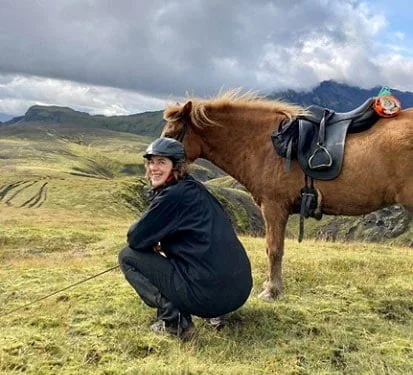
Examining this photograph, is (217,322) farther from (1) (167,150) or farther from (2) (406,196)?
(2) (406,196)

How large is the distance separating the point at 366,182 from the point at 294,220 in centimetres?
13556

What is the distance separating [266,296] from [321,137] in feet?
9.01

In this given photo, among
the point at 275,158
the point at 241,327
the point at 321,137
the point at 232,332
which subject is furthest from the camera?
the point at 275,158

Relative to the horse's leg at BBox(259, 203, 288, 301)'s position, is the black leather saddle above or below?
above

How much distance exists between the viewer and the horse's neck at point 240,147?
8.24m

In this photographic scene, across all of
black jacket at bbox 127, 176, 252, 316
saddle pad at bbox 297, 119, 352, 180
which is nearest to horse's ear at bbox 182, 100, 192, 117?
saddle pad at bbox 297, 119, 352, 180

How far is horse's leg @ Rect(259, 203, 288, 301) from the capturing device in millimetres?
7945

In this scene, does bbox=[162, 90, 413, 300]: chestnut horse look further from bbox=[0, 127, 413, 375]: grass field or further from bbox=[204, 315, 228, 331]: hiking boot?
bbox=[204, 315, 228, 331]: hiking boot

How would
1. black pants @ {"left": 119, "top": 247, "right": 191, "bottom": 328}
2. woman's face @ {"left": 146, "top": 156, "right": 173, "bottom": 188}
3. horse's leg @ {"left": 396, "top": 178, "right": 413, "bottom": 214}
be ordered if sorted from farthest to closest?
1. horse's leg @ {"left": 396, "top": 178, "right": 413, "bottom": 214}
2. woman's face @ {"left": 146, "top": 156, "right": 173, "bottom": 188}
3. black pants @ {"left": 119, "top": 247, "right": 191, "bottom": 328}

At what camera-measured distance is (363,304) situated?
26.6ft

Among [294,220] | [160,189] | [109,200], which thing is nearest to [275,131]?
[160,189]

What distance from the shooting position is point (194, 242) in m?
6.15

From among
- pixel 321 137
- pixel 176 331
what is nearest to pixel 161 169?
pixel 176 331

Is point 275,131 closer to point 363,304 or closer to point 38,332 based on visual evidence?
point 363,304
